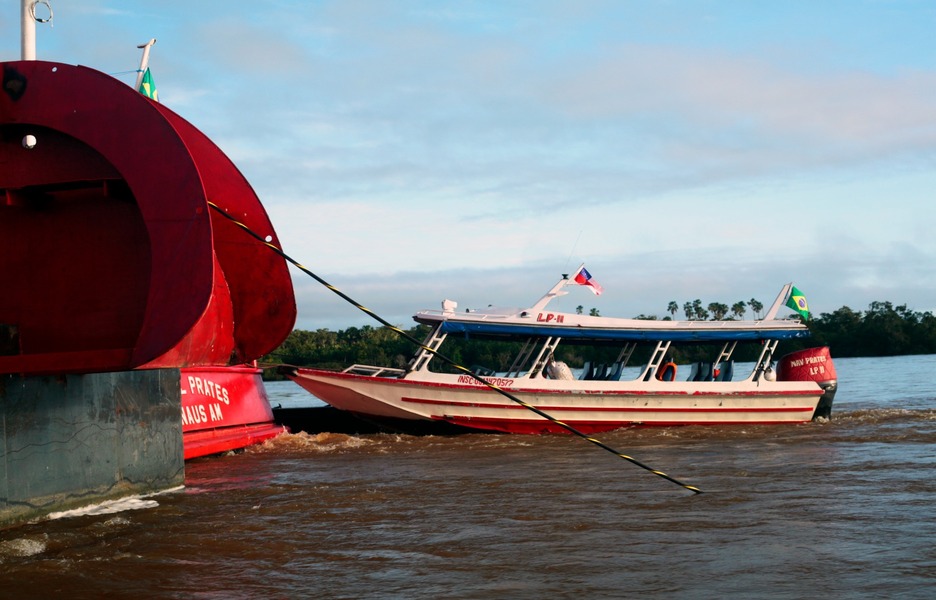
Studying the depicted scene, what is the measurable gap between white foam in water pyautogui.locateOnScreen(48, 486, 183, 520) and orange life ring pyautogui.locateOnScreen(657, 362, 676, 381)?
11.4 m

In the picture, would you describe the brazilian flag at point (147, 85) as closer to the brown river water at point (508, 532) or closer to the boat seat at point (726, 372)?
the brown river water at point (508, 532)

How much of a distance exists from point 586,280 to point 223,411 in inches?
293

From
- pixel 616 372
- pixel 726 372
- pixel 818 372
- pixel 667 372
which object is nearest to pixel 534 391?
pixel 616 372

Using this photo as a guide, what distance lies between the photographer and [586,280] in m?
18.2

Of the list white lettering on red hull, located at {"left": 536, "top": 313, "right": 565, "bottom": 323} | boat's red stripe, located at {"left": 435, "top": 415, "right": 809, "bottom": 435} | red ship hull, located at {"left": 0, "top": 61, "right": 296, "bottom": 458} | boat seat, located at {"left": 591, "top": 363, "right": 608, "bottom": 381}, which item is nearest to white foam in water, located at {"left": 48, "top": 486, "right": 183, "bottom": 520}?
red ship hull, located at {"left": 0, "top": 61, "right": 296, "bottom": 458}

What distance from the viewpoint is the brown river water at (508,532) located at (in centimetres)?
624

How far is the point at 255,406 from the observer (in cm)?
1559

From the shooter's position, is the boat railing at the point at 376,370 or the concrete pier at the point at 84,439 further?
the boat railing at the point at 376,370

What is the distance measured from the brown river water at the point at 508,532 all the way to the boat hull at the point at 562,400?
274cm

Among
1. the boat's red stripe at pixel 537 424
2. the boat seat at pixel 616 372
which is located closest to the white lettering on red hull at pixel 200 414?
the boat's red stripe at pixel 537 424

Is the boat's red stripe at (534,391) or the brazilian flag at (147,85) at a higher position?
the brazilian flag at (147,85)

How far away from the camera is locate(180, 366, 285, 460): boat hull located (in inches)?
516

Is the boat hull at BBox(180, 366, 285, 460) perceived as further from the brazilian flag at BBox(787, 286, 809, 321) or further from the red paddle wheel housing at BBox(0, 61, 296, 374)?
the brazilian flag at BBox(787, 286, 809, 321)

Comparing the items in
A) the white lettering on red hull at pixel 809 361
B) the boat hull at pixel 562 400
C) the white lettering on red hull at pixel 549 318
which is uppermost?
the white lettering on red hull at pixel 549 318
